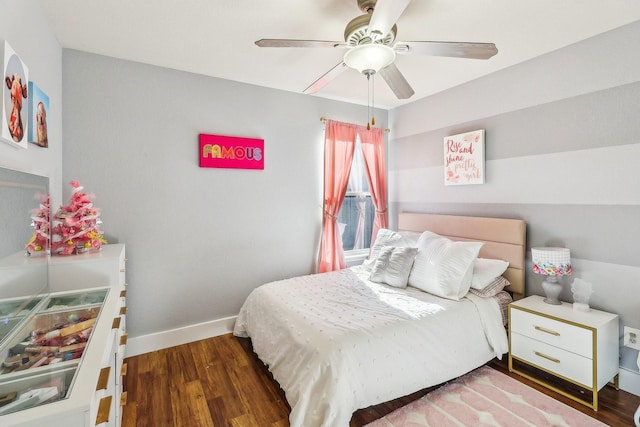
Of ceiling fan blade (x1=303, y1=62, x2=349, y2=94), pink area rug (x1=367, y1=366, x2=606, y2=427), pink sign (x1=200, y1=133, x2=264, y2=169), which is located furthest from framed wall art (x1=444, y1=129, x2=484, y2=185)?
pink sign (x1=200, y1=133, x2=264, y2=169)

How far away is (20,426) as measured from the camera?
2.14 feet

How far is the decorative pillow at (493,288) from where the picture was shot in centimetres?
246

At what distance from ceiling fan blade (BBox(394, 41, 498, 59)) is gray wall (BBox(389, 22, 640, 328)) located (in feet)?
3.90

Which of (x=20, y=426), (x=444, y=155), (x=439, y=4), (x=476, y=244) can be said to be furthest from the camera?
(x=444, y=155)

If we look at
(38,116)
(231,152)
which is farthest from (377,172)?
(38,116)

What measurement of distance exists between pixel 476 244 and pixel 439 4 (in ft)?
5.90

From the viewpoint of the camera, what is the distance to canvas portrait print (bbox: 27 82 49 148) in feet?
5.55

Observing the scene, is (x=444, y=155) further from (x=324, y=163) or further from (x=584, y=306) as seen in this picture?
(x=584, y=306)

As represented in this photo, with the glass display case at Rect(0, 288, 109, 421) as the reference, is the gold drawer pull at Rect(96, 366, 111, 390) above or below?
below

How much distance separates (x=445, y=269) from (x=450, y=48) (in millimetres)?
1640

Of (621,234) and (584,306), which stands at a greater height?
(621,234)

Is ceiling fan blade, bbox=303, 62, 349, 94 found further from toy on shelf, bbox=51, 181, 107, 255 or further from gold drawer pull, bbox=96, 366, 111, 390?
gold drawer pull, bbox=96, 366, 111, 390

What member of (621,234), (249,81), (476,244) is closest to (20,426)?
(476,244)

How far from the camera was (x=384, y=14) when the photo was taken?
144 centimetres
